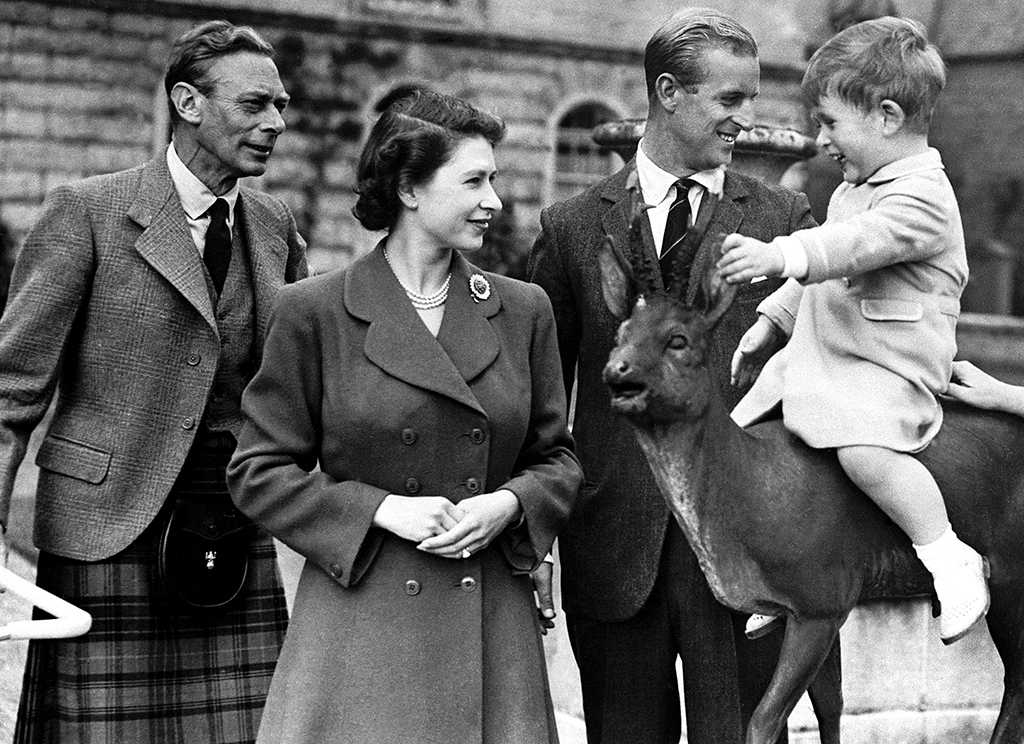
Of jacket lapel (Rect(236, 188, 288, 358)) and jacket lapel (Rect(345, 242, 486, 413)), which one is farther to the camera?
jacket lapel (Rect(236, 188, 288, 358))

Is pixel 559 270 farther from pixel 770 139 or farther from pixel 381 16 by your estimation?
pixel 381 16

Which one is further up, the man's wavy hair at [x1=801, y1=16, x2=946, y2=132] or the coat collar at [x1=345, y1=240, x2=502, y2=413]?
the man's wavy hair at [x1=801, y1=16, x2=946, y2=132]

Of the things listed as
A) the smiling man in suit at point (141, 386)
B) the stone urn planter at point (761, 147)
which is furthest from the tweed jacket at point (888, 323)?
the stone urn planter at point (761, 147)

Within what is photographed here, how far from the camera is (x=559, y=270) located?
4441 mm

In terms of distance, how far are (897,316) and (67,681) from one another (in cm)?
242

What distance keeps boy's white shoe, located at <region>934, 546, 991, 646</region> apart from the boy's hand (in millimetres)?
756

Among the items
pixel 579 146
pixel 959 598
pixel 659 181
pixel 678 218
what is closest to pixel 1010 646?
pixel 959 598

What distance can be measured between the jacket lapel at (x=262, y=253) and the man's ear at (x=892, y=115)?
183cm

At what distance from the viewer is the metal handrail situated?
348 cm

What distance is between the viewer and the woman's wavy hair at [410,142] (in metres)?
3.79

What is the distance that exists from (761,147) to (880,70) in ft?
10.5

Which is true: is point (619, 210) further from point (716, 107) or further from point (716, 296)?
point (716, 296)

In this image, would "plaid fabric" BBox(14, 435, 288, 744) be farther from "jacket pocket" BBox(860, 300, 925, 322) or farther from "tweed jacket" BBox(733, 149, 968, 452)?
"jacket pocket" BBox(860, 300, 925, 322)

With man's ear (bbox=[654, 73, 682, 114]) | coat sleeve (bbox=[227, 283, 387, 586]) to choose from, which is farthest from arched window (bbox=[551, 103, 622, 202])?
coat sleeve (bbox=[227, 283, 387, 586])
